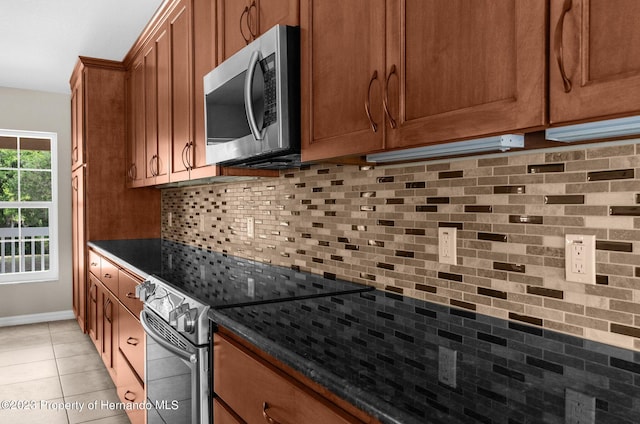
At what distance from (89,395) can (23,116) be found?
320cm

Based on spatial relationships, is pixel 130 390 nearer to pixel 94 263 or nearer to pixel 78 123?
pixel 94 263

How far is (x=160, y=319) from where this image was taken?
1.85 meters

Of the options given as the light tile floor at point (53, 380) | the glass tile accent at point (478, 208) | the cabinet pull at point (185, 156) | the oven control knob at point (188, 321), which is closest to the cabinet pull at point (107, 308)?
the light tile floor at point (53, 380)

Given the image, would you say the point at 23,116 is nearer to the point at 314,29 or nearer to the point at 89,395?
the point at 89,395

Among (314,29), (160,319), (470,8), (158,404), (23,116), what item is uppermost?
(23,116)

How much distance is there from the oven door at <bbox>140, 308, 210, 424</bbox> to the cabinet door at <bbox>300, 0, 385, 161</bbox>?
2.47 feet

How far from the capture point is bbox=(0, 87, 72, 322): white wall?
189 inches

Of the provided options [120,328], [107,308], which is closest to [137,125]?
[107,308]

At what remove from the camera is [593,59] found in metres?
0.77

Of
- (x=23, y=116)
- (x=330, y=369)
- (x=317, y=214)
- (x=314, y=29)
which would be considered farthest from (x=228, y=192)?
(x=23, y=116)

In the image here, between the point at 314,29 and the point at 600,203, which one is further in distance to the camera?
the point at 314,29

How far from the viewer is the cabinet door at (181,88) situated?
2.49m

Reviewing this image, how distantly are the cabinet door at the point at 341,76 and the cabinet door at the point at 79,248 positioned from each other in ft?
10.5

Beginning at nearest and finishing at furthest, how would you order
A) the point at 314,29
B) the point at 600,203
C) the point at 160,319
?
1. the point at 600,203
2. the point at 314,29
3. the point at 160,319
